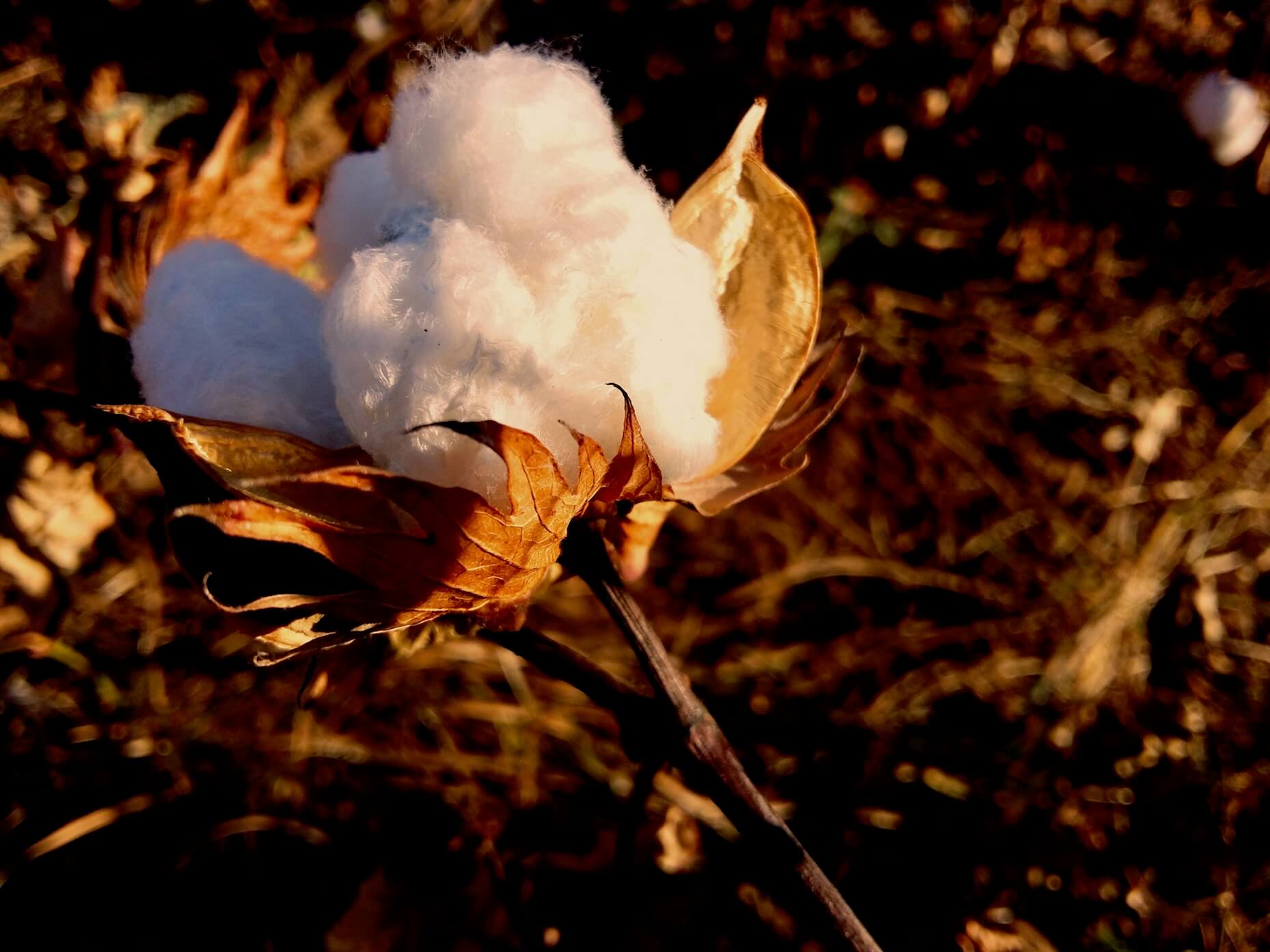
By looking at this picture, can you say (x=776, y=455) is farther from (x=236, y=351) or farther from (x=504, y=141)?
(x=236, y=351)

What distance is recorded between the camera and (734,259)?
87 cm

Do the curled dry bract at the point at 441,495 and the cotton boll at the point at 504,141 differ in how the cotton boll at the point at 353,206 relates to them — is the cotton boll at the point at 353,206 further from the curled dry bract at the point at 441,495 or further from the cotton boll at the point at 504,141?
the curled dry bract at the point at 441,495

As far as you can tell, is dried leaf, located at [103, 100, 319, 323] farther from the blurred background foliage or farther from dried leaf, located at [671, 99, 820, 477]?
dried leaf, located at [671, 99, 820, 477]

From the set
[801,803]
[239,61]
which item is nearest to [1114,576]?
[801,803]

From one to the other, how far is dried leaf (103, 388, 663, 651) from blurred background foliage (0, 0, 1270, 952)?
157mm

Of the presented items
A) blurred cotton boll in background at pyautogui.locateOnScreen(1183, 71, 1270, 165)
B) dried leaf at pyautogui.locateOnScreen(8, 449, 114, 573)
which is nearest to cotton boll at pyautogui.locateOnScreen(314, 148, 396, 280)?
dried leaf at pyautogui.locateOnScreen(8, 449, 114, 573)

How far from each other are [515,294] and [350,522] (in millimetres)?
218

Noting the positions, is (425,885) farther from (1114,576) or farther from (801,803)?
(1114,576)

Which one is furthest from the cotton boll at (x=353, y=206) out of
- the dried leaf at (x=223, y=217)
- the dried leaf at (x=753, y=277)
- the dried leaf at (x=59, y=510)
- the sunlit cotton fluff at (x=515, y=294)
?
the dried leaf at (x=59, y=510)

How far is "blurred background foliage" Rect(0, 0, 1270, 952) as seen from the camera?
114cm

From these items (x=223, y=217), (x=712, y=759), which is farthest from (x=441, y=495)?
(x=223, y=217)

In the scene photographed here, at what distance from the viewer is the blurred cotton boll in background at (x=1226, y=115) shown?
1.47 meters

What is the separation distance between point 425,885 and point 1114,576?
1157 mm

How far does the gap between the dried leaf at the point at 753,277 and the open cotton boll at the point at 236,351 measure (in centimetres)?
36
